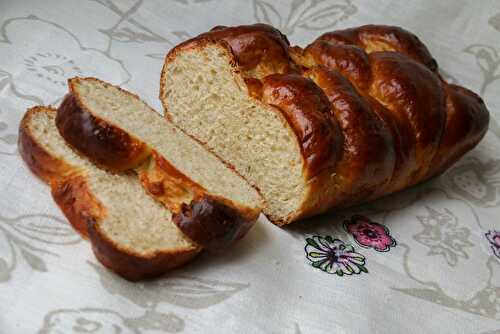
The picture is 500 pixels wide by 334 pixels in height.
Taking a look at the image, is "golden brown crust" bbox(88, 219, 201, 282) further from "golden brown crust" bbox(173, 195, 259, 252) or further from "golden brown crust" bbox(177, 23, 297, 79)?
"golden brown crust" bbox(177, 23, 297, 79)

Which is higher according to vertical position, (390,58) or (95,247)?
(390,58)

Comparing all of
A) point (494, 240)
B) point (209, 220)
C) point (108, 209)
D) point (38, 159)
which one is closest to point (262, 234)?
point (209, 220)

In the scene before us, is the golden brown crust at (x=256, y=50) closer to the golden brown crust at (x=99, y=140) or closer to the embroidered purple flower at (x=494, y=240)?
the golden brown crust at (x=99, y=140)

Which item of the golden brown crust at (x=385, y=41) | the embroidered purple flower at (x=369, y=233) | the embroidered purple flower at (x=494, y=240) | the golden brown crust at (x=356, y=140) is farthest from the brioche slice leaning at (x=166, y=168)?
the embroidered purple flower at (x=494, y=240)

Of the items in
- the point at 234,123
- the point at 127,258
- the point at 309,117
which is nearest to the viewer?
the point at 127,258

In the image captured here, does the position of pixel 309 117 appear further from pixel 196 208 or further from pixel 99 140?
pixel 99 140

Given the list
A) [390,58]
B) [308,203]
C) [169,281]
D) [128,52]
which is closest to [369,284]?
[308,203]

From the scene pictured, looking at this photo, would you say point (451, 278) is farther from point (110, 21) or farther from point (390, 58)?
point (110, 21)
